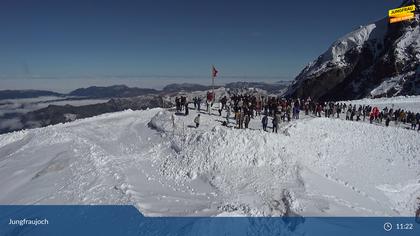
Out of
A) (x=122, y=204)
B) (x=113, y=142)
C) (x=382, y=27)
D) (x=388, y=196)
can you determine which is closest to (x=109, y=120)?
(x=113, y=142)

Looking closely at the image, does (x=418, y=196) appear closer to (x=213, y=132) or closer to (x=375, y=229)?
(x=375, y=229)

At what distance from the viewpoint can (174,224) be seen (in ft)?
56.4

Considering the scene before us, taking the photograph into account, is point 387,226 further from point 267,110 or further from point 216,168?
point 267,110

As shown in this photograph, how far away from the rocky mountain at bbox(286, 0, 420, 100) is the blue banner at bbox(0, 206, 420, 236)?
102 metres

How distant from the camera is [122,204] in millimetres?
18953

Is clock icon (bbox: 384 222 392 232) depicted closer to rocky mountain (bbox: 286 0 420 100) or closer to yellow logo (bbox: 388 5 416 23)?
rocky mountain (bbox: 286 0 420 100)

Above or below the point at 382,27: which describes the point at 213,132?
below

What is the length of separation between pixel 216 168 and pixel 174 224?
6904mm

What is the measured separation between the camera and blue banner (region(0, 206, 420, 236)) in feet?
55.3

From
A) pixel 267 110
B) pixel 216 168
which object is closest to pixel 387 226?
pixel 216 168

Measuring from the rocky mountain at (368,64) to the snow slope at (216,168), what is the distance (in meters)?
89.6

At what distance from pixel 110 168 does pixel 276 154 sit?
11.4 meters

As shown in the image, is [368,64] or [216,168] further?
[368,64]

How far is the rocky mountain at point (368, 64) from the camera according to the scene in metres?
123
